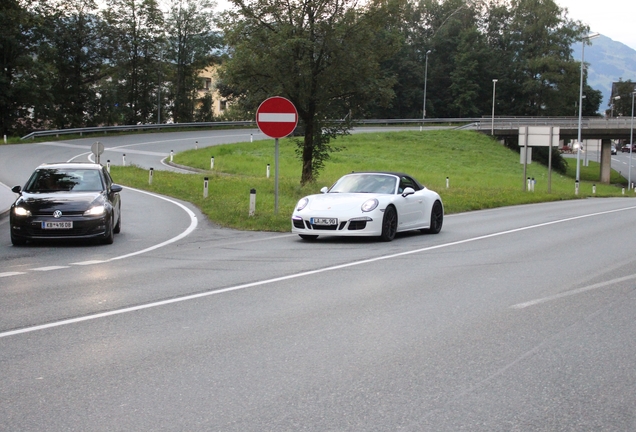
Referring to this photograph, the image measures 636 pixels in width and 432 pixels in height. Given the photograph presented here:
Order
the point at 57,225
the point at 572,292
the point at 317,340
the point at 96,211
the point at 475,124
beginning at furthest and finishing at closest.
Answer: the point at 475,124, the point at 96,211, the point at 57,225, the point at 572,292, the point at 317,340

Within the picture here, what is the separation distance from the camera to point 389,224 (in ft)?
50.1

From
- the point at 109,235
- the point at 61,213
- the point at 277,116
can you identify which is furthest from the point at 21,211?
the point at 277,116

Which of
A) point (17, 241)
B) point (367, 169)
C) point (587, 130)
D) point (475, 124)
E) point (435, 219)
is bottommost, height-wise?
point (367, 169)

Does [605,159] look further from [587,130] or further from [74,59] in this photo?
[74,59]

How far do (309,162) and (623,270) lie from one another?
1907 centimetres

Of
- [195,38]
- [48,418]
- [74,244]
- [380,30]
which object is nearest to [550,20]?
[195,38]

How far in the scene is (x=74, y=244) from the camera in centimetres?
1508

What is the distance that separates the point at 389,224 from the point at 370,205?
606 millimetres

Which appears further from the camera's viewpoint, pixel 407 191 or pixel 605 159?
pixel 605 159

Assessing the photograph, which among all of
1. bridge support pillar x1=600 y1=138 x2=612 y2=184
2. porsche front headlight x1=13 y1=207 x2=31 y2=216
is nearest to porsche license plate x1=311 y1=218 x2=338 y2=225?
porsche front headlight x1=13 y1=207 x2=31 y2=216

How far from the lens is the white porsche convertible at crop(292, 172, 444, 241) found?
14.8m

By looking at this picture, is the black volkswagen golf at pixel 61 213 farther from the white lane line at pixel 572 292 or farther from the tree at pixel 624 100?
the tree at pixel 624 100

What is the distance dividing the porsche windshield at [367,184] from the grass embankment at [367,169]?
1781mm

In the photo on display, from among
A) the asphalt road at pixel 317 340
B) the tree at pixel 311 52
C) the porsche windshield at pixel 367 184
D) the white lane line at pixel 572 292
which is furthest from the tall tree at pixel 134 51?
the white lane line at pixel 572 292
